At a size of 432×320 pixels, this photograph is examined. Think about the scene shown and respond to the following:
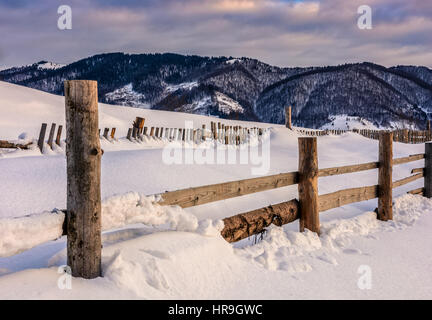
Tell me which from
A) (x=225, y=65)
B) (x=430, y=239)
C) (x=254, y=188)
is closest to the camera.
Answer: (x=254, y=188)

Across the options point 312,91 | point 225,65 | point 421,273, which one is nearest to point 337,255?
point 421,273

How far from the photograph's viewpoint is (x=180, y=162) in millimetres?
8414

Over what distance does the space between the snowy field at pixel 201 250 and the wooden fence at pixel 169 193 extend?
170 mm

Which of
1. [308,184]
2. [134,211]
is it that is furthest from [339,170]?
[134,211]

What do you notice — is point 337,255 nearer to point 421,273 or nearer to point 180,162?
Answer: point 421,273

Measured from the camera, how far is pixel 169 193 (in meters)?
3.35

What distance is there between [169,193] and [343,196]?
3322 mm

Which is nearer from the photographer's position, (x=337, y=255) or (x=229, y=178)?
(x=337, y=255)

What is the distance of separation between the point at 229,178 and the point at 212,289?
506cm

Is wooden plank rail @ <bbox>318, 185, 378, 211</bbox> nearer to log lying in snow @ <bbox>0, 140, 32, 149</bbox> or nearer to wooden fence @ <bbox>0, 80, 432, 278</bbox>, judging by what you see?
wooden fence @ <bbox>0, 80, 432, 278</bbox>

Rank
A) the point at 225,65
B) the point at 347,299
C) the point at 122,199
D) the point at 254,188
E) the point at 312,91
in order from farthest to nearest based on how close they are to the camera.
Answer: the point at 225,65 < the point at 312,91 < the point at 254,188 < the point at 347,299 < the point at 122,199

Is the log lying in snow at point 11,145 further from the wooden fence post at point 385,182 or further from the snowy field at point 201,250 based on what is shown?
the wooden fence post at point 385,182

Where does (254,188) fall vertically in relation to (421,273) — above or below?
above

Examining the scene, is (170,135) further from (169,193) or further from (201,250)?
(201,250)
